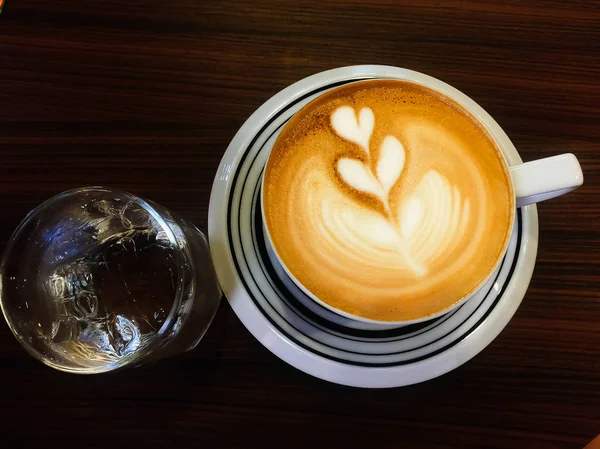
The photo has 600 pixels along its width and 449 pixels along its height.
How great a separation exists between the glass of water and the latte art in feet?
0.86

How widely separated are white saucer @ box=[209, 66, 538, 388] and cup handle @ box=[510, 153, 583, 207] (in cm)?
11

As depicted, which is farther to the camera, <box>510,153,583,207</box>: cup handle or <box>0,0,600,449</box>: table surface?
<box>0,0,600,449</box>: table surface

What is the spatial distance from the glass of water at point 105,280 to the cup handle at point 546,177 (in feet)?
1.49

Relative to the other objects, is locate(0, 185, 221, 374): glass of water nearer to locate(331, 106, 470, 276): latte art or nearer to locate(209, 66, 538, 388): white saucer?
locate(209, 66, 538, 388): white saucer

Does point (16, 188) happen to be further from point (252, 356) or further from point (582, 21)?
point (582, 21)

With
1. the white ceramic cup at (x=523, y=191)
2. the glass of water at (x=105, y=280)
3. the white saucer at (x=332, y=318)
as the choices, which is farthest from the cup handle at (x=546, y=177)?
the glass of water at (x=105, y=280)

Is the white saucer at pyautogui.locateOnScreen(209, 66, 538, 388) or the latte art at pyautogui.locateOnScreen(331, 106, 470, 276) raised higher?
the latte art at pyautogui.locateOnScreen(331, 106, 470, 276)

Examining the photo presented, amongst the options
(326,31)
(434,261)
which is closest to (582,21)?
(326,31)

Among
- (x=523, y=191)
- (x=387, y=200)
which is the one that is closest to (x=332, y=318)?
(x=387, y=200)

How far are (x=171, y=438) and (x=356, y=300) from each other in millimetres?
350

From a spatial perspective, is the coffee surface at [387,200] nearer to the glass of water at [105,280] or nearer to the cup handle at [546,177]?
the cup handle at [546,177]

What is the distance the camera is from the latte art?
2.32ft

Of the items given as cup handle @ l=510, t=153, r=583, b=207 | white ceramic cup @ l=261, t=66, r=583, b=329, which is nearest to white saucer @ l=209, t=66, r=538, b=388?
white ceramic cup @ l=261, t=66, r=583, b=329

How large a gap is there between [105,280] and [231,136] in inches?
11.8
